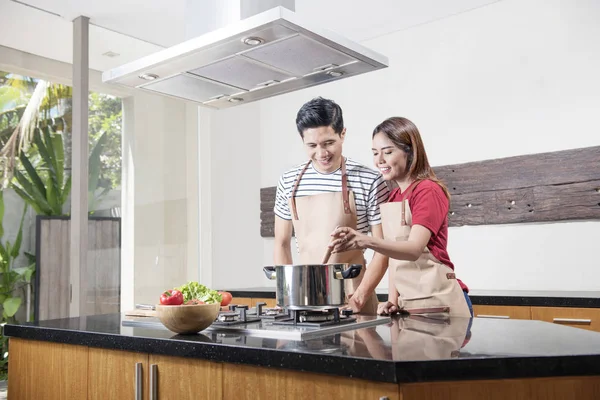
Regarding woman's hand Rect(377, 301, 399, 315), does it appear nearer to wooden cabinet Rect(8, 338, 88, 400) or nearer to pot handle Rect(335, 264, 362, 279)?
pot handle Rect(335, 264, 362, 279)

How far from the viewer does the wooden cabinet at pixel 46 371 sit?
1729 mm

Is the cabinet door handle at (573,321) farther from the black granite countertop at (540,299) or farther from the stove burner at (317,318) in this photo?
the stove burner at (317,318)

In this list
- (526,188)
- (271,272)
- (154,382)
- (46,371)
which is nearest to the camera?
(154,382)

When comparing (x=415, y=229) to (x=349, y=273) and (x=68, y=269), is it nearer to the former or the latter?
(x=349, y=273)

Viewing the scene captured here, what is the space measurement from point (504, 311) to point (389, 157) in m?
1.27

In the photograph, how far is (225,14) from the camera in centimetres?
214

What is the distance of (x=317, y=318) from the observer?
1.64 metres

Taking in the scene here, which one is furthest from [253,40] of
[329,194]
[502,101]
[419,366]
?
[502,101]

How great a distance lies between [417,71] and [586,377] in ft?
9.62

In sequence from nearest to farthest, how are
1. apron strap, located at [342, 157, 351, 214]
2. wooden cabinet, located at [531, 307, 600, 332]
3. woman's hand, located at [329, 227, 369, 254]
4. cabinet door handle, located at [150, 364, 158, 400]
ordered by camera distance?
cabinet door handle, located at [150, 364, 158, 400] < woman's hand, located at [329, 227, 369, 254] < apron strap, located at [342, 157, 351, 214] < wooden cabinet, located at [531, 307, 600, 332]

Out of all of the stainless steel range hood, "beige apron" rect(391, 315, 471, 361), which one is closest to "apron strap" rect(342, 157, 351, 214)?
the stainless steel range hood

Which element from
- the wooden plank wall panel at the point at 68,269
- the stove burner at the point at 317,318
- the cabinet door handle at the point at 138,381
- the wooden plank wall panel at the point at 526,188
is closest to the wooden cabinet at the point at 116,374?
the cabinet door handle at the point at 138,381

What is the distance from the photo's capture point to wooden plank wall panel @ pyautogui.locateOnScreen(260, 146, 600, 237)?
10.1 feet

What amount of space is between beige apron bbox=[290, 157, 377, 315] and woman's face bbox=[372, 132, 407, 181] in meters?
0.29
